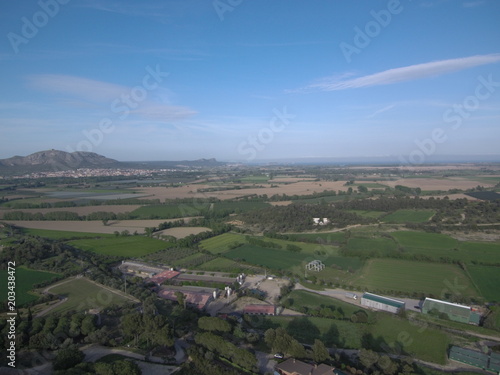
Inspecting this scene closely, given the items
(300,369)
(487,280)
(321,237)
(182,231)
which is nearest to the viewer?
(300,369)

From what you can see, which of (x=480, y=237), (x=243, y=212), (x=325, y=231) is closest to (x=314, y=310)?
(x=325, y=231)

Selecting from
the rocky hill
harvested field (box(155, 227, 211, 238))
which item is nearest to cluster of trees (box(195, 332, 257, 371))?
harvested field (box(155, 227, 211, 238))

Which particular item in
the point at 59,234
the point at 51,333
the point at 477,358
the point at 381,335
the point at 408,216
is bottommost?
the point at 381,335

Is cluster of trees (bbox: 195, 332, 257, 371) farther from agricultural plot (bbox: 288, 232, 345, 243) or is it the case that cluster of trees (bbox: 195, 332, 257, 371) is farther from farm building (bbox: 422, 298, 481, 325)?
agricultural plot (bbox: 288, 232, 345, 243)

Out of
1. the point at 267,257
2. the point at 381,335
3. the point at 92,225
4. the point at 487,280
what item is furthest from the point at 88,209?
the point at 487,280

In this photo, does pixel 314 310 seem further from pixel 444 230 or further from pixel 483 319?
pixel 444 230

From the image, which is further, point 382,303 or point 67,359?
point 382,303

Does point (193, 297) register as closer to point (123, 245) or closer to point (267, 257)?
point (267, 257)
